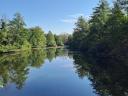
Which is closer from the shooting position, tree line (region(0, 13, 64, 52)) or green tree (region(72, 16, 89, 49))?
tree line (region(0, 13, 64, 52))

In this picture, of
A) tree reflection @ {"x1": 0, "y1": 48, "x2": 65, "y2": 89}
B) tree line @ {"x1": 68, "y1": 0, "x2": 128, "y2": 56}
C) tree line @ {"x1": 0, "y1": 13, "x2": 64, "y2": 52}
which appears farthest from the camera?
tree line @ {"x1": 0, "y1": 13, "x2": 64, "y2": 52}

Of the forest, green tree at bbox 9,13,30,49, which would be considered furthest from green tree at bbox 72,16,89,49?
green tree at bbox 9,13,30,49

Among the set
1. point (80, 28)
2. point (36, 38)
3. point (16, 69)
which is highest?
point (80, 28)

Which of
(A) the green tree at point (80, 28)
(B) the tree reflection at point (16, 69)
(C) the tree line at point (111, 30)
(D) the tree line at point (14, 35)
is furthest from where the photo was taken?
(A) the green tree at point (80, 28)

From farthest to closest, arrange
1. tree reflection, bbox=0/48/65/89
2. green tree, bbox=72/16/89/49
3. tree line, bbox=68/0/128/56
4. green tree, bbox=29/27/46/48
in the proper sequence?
green tree, bbox=29/27/46/48, green tree, bbox=72/16/89/49, tree line, bbox=68/0/128/56, tree reflection, bbox=0/48/65/89

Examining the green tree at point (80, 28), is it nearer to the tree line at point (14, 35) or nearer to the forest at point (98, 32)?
the forest at point (98, 32)

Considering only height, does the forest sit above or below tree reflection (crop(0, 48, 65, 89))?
above

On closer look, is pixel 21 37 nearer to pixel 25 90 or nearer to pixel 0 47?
pixel 0 47

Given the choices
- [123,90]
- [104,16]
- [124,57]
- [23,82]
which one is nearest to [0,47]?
[104,16]

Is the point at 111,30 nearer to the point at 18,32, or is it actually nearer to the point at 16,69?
the point at 16,69

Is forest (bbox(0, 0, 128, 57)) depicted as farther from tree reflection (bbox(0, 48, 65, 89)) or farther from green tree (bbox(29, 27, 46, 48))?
tree reflection (bbox(0, 48, 65, 89))

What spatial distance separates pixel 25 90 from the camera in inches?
1065

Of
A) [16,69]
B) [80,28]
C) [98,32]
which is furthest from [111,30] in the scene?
[80,28]

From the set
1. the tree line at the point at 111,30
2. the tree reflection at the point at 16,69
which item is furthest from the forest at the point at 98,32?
the tree reflection at the point at 16,69
